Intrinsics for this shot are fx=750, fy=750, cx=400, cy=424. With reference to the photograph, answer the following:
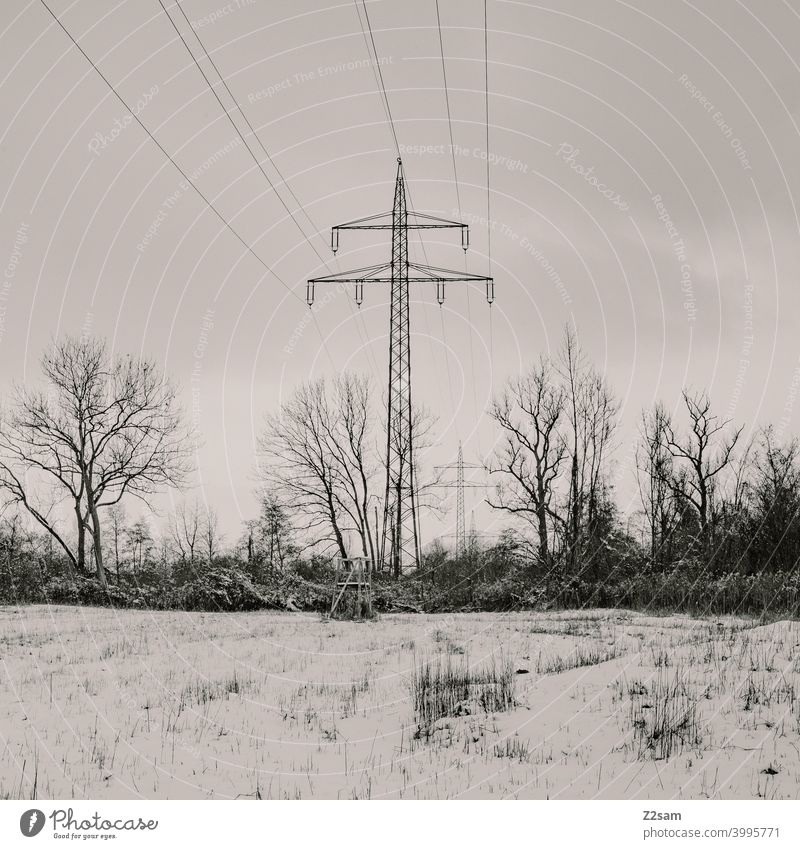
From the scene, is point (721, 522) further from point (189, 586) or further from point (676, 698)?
point (676, 698)

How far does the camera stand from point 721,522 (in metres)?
42.9

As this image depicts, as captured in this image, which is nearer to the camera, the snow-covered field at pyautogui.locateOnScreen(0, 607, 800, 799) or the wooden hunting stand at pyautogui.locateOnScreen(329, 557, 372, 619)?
the snow-covered field at pyautogui.locateOnScreen(0, 607, 800, 799)

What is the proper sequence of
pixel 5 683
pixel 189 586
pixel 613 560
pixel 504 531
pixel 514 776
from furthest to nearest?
pixel 504 531 → pixel 613 560 → pixel 189 586 → pixel 5 683 → pixel 514 776

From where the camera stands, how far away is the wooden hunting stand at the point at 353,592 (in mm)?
24625

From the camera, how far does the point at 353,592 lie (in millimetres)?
26625

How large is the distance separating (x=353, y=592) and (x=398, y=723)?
57.2 feet

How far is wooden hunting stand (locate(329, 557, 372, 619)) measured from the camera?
24.6 meters

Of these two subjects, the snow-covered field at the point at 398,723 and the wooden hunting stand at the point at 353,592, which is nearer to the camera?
the snow-covered field at the point at 398,723

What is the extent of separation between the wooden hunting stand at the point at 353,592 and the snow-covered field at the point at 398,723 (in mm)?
9104

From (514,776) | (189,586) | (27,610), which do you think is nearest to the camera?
(514,776)

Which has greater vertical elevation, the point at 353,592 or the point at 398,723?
the point at 353,592

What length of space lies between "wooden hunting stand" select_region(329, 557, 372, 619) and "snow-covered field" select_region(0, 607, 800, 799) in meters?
9.10
